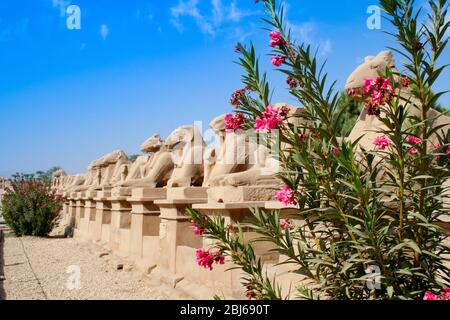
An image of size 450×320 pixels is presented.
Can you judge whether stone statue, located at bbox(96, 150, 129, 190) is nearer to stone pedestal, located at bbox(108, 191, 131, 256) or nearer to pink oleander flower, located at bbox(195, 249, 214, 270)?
stone pedestal, located at bbox(108, 191, 131, 256)

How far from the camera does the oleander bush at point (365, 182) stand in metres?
2.30

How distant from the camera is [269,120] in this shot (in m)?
2.48

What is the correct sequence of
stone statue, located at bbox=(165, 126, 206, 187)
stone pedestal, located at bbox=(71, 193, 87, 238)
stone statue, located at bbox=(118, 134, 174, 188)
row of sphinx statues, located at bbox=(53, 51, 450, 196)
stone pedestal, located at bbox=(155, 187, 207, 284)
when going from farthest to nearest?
stone pedestal, located at bbox=(71, 193, 87, 238), stone statue, located at bbox=(118, 134, 174, 188), stone statue, located at bbox=(165, 126, 206, 187), stone pedestal, located at bbox=(155, 187, 207, 284), row of sphinx statues, located at bbox=(53, 51, 450, 196)

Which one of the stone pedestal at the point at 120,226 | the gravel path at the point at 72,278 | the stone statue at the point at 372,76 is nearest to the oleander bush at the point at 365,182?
the stone statue at the point at 372,76

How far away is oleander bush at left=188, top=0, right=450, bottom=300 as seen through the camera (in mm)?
2303

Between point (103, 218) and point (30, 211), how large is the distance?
4.35 meters

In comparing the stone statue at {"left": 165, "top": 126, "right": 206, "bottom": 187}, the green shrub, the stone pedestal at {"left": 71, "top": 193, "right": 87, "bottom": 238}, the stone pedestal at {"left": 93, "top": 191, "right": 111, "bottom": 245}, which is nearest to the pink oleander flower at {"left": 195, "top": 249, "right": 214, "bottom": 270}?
the stone statue at {"left": 165, "top": 126, "right": 206, "bottom": 187}

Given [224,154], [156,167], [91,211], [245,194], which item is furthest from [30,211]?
[245,194]

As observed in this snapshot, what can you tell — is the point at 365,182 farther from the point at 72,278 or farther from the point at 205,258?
the point at 72,278

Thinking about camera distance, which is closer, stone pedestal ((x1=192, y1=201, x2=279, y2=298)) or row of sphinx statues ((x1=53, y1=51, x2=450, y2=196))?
row of sphinx statues ((x1=53, y1=51, x2=450, y2=196))

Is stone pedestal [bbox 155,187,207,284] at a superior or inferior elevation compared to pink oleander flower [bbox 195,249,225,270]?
superior

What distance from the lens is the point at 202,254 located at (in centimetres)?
276

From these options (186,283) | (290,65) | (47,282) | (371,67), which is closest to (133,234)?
(47,282)

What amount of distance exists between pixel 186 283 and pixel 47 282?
2978mm
